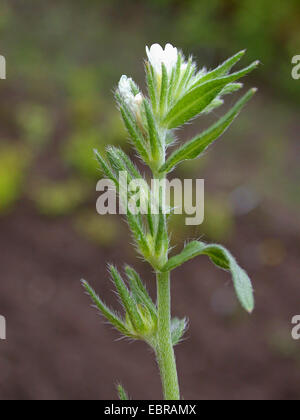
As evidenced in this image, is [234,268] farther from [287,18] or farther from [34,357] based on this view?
[287,18]

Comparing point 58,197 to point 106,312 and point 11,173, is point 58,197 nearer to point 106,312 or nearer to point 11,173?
point 11,173

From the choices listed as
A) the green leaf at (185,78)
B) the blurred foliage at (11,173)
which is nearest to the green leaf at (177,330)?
the green leaf at (185,78)

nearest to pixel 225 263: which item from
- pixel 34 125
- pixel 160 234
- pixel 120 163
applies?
pixel 160 234

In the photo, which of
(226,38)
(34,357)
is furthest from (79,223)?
(226,38)

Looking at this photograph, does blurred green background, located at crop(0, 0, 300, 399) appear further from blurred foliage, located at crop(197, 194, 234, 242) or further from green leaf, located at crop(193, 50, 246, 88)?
green leaf, located at crop(193, 50, 246, 88)

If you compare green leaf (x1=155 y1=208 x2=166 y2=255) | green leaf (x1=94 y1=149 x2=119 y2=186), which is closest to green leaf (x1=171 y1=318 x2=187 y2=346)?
green leaf (x1=155 y1=208 x2=166 y2=255)

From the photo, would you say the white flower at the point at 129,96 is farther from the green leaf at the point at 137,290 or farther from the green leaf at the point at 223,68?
the green leaf at the point at 137,290
